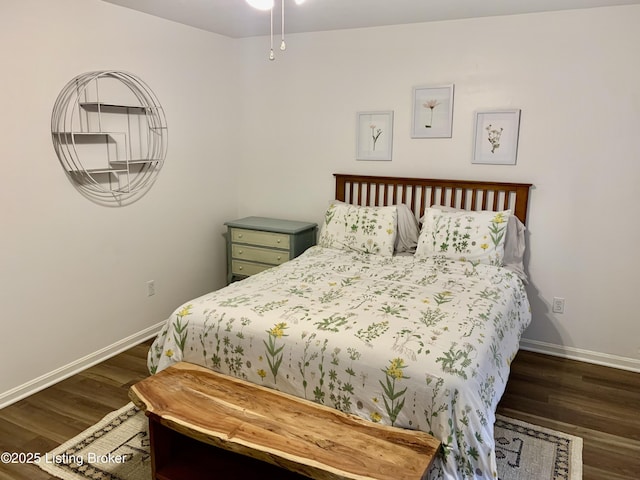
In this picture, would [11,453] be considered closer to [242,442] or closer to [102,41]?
[242,442]

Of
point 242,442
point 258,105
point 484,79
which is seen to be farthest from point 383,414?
point 258,105

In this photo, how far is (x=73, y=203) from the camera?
10.1 feet

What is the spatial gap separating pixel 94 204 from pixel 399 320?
2.15 m

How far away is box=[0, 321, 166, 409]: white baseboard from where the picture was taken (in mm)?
2830

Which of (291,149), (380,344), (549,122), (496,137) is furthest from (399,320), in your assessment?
(291,149)

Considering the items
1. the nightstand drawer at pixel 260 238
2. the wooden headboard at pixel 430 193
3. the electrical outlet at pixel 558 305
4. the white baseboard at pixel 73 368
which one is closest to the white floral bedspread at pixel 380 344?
the electrical outlet at pixel 558 305

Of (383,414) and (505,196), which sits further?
(505,196)

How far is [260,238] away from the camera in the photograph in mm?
4098

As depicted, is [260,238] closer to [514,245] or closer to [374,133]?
[374,133]

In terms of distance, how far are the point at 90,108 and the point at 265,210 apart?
1.79 meters

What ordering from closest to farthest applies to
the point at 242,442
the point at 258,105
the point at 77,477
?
the point at 242,442 < the point at 77,477 < the point at 258,105

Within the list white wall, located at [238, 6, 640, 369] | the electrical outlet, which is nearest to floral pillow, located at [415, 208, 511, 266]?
white wall, located at [238, 6, 640, 369]

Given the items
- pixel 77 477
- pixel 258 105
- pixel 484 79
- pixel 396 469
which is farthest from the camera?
pixel 258 105

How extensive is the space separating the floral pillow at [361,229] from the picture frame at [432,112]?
0.66m
